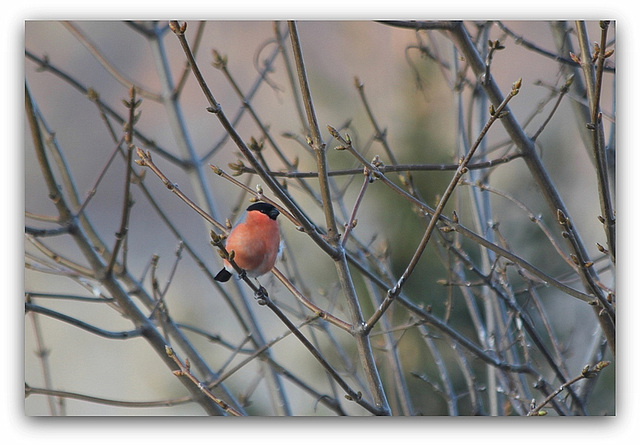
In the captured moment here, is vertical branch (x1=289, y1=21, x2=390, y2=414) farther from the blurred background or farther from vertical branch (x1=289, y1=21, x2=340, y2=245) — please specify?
the blurred background

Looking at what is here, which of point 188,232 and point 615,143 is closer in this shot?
point 615,143

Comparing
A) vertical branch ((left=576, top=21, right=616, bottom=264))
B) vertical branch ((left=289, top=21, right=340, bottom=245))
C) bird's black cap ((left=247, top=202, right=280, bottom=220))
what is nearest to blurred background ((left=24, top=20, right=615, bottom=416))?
bird's black cap ((left=247, top=202, right=280, bottom=220))

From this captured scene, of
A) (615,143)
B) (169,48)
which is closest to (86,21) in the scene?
(169,48)

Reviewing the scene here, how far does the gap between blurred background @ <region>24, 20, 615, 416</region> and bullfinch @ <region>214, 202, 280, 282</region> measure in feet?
0.43

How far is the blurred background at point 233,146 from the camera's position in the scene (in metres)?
1.78

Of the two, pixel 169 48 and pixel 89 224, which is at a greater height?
pixel 169 48

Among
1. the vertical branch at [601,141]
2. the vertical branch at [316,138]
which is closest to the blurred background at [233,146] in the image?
the vertical branch at [601,141]

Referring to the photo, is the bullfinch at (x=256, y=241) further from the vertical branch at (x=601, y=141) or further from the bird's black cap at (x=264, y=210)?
the vertical branch at (x=601, y=141)

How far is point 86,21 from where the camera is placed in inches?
70.7

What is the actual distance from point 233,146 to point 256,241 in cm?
46

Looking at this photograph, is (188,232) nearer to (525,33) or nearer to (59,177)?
(59,177)

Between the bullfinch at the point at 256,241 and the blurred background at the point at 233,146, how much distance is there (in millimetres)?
130

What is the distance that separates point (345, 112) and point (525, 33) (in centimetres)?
57
